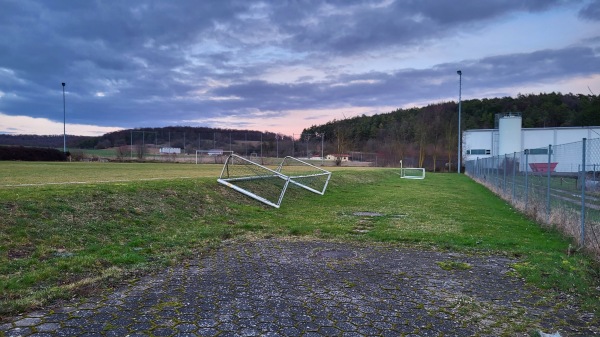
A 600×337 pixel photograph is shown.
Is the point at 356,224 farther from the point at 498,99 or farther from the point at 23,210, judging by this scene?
the point at 498,99

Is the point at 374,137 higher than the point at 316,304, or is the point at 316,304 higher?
the point at 374,137

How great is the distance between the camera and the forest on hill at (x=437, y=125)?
216 feet

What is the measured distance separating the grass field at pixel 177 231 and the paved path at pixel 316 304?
0.51 m

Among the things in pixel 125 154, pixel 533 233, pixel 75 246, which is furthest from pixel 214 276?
pixel 125 154

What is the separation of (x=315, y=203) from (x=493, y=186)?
1220 cm

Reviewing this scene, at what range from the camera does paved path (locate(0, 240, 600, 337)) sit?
3840mm

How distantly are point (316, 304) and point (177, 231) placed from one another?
5.07 metres

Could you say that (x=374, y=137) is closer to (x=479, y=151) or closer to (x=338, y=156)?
(x=338, y=156)

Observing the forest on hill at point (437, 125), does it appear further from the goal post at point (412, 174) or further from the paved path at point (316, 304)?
the paved path at point (316, 304)

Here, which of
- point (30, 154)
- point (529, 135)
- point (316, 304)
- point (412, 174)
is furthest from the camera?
point (529, 135)

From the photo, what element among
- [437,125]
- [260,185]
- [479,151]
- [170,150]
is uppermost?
[437,125]

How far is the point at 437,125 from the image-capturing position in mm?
76500

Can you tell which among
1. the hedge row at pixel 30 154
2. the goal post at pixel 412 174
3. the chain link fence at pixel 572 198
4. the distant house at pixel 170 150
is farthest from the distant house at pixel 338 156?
the chain link fence at pixel 572 198

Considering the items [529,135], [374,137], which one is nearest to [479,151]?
[529,135]
